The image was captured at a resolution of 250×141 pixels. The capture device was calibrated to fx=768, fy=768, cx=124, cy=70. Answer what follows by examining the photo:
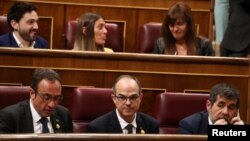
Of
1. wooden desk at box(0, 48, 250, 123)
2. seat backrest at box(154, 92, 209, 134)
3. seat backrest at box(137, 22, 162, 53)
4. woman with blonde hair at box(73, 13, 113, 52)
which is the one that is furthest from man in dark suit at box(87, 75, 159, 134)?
seat backrest at box(137, 22, 162, 53)

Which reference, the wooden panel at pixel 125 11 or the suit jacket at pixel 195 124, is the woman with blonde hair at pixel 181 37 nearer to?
the wooden panel at pixel 125 11

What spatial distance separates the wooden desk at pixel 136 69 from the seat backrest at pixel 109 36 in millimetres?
500

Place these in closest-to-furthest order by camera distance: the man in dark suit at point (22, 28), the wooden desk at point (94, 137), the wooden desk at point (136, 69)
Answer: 1. the wooden desk at point (94, 137)
2. the wooden desk at point (136, 69)
3. the man in dark suit at point (22, 28)

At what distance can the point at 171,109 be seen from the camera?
2094mm

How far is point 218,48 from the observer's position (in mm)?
2771

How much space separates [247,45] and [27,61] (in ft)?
2.46

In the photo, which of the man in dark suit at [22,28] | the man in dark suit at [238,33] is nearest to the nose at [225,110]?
the man in dark suit at [238,33]

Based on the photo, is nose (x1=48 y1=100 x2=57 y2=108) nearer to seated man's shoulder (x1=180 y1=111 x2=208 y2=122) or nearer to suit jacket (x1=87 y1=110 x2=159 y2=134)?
suit jacket (x1=87 y1=110 x2=159 y2=134)

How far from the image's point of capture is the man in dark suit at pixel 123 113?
6.45 ft

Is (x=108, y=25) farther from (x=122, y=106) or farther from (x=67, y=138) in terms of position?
(x=67, y=138)

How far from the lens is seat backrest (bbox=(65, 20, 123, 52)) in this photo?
2.74 meters

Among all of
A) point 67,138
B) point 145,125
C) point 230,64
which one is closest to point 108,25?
point 230,64

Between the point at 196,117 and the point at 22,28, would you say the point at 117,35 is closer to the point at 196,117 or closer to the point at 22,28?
the point at 22,28

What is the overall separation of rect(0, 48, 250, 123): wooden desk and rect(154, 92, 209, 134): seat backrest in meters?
0.18
